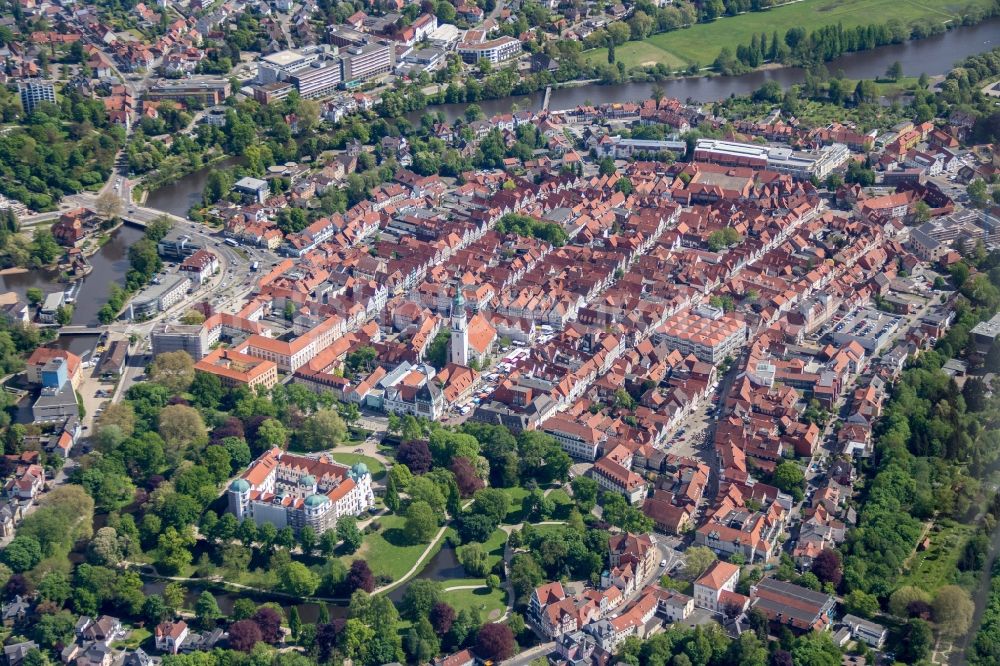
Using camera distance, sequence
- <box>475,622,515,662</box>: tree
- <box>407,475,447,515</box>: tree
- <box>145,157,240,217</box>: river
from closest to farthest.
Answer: <box>475,622,515,662</box>: tree → <box>407,475,447,515</box>: tree → <box>145,157,240,217</box>: river

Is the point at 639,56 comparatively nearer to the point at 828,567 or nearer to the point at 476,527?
the point at 476,527

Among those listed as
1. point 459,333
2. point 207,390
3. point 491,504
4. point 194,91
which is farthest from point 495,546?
point 194,91

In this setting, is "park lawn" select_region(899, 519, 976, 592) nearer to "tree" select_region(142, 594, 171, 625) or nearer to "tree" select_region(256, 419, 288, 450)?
→ "tree" select_region(256, 419, 288, 450)

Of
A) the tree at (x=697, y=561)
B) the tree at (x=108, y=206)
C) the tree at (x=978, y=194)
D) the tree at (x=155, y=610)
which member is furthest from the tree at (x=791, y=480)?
the tree at (x=108, y=206)

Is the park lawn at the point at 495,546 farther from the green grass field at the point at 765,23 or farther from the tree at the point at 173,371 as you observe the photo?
the green grass field at the point at 765,23

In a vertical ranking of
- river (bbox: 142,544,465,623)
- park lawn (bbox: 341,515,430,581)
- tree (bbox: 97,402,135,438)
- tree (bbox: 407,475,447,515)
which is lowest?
river (bbox: 142,544,465,623)

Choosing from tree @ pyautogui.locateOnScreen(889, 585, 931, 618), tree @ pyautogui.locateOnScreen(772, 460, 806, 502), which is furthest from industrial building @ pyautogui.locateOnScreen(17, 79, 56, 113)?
tree @ pyautogui.locateOnScreen(889, 585, 931, 618)
